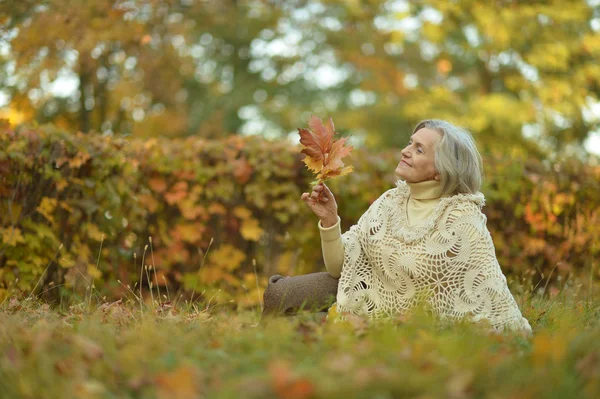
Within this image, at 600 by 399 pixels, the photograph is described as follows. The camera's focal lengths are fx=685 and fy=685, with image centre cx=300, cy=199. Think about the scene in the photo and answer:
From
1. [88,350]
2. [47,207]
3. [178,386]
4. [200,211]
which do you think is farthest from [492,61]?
[178,386]

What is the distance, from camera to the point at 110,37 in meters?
7.11

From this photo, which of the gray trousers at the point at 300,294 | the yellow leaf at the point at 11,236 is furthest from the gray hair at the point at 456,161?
the yellow leaf at the point at 11,236

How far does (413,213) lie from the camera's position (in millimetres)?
3676

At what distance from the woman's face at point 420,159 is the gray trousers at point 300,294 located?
0.74 meters

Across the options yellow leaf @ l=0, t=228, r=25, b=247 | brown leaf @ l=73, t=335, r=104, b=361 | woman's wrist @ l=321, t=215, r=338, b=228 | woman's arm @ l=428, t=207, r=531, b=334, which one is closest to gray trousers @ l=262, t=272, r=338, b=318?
woman's wrist @ l=321, t=215, r=338, b=228

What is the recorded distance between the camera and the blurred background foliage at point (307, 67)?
26.2 ft

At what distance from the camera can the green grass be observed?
1.90m

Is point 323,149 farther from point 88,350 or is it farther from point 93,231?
point 93,231

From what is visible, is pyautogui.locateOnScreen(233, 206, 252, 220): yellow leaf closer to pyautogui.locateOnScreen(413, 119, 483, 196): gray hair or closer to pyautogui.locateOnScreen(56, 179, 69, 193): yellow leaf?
pyautogui.locateOnScreen(56, 179, 69, 193): yellow leaf

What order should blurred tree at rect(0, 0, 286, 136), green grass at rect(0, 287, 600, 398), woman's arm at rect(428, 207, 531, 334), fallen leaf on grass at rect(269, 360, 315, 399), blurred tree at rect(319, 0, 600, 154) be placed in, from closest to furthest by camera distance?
fallen leaf on grass at rect(269, 360, 315, 399) → green grass at rect(0, 287, 600, 398) → woman's arm at rect(428, 207, 531, 334) → blurred tree at rect(0, 0, 286, 136) → blurred tree at rect(319, 0, 600, 154)

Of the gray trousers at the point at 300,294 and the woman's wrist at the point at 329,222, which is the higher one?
the woman's wrist at the point at 329,222

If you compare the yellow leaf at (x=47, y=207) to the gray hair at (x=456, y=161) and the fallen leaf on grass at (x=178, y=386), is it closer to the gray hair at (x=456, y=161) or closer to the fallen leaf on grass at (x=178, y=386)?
the gray hair at (x=456, y=161)

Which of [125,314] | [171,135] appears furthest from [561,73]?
[125,314]

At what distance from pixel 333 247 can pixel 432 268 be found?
1.79ft
